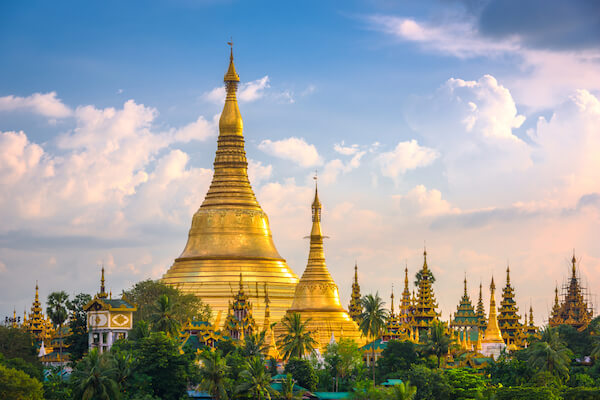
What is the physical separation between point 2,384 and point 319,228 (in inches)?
2107

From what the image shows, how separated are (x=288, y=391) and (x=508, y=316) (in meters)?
52.3

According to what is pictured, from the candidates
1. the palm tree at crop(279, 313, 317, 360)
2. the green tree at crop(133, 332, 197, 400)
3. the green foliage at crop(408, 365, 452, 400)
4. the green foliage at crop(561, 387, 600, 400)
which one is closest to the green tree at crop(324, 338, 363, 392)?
the palm tree at crop(279, 313, 317, 360)

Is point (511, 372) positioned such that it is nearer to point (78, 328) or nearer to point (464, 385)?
point (464, 385)

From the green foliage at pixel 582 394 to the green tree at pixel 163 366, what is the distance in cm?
2386

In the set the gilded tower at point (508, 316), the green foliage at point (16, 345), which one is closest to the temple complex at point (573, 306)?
the gilded tower at point (508, 316)

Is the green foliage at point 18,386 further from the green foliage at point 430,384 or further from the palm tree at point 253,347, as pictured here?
the green foliage at point 430,384

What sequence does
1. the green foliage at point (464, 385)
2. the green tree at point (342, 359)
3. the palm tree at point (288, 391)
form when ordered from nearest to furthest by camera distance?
the palm tree at point (288, 391), the green foliage at point (464, 385), the green tree at point (342, 359)

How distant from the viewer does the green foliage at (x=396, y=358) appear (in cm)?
10356

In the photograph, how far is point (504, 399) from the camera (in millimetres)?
89375

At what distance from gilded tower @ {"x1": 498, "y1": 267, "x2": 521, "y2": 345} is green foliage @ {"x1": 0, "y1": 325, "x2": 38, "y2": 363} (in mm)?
50267

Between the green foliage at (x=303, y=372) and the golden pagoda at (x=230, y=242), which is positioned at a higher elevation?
the golden pagoda at (x=230, y=242)

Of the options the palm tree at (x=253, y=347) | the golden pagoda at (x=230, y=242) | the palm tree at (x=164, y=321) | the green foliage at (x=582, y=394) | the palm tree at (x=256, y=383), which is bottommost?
the green foliage at (x=582, y=394)

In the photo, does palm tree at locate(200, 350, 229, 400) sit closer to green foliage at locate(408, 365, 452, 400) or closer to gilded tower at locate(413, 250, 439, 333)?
A: green foliage at locate(408, 365, 452, 400)

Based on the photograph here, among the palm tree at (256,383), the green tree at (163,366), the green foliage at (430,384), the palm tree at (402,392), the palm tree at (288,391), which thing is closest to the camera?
the palm tree at (402,392)
